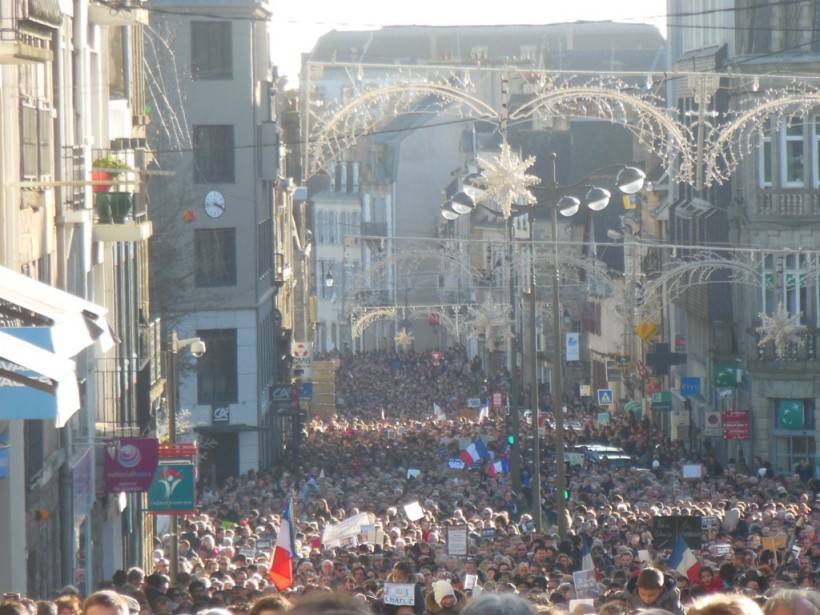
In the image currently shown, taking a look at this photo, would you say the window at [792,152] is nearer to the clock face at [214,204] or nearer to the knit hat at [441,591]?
the clock face at [214,204]

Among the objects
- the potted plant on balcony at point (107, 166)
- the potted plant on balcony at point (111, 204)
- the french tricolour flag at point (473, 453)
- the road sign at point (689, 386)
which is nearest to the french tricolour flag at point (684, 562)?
the potted plant on balcony at point (107, 166)

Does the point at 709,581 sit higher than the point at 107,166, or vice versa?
the point at 107,166

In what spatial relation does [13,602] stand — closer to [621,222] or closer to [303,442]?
[303,442]

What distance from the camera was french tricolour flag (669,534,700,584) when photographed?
57.6ft

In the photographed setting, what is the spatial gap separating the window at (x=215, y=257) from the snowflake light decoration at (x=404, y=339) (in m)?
51.0

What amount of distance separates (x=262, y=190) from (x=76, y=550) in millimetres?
31789

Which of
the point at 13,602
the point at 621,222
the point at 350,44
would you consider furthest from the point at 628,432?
the point at 350,44

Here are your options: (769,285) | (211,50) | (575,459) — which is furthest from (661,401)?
(211,50)

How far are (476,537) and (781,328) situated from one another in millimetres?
21332

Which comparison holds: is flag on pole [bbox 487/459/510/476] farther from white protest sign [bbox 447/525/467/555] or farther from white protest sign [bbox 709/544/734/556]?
white protest sign [bbox 709/544/734/556]

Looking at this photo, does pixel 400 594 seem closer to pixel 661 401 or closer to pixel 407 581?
pixel 407 581

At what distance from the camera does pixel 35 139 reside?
19875 mm

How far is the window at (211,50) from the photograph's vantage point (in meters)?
48.9

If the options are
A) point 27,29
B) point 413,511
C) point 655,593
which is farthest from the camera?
point 413,511
